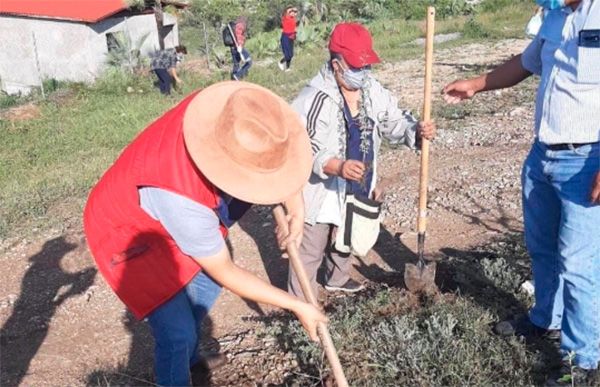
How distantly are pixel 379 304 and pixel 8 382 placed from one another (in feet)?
6.91

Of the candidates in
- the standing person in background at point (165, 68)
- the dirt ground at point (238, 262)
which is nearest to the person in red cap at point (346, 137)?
the dirt ground at point (238, 262)

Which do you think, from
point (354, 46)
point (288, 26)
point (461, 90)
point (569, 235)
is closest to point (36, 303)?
point (354, 46)

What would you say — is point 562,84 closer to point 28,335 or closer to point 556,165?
point 556,165

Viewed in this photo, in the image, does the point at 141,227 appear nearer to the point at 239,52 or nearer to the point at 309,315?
the point at 309,315

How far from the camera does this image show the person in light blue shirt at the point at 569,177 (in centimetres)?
259

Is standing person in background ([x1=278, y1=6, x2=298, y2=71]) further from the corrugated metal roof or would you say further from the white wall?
the corrugated metal roof

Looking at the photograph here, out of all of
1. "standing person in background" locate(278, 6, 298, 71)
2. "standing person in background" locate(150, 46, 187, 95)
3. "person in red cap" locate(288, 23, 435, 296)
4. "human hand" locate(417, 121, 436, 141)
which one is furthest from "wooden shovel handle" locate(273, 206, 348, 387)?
"standing person in background" locate(278, 6, 298, 71)

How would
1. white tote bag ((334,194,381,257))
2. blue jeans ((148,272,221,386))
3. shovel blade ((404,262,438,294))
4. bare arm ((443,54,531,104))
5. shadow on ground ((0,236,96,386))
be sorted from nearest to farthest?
1. blue jeans ((148,272,221,386))
2. bare arm ((443,54,531,104))
3. white tote bag ((334,194,381,257))
4. shovel blade ((404,262,438,294))
5. shadow on ground ((0,236,96,386))

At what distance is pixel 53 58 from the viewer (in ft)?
61.3

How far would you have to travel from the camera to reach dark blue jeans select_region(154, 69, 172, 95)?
13.9 m

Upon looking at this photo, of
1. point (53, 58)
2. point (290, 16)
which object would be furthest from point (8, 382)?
point (53, 58)

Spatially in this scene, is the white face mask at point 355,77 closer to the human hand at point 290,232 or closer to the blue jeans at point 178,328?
the human hand at point 290,232

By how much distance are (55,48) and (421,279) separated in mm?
17089

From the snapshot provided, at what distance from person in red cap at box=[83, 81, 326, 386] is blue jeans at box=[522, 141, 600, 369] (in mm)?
1013
